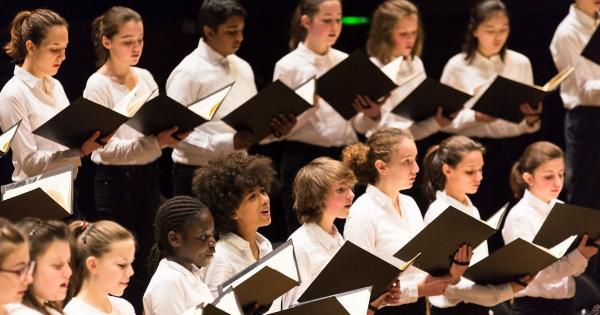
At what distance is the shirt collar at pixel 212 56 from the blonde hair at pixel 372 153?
2.88 feet

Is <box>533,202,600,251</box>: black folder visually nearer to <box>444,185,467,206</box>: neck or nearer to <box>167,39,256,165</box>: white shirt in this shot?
<box>444,185,467,206</box>: neck

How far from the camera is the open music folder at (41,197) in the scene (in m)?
4.03

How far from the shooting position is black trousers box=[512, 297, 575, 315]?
5387 mm

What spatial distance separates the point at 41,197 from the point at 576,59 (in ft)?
11.0

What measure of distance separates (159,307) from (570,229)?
1907mm

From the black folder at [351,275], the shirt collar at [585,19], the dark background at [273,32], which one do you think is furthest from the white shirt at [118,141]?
the shirt collar at [585,19]

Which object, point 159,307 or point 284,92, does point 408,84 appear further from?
point 159,307

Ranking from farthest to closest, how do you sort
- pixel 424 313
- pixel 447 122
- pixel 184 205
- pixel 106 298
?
pixel 447 122 < pixel 424 313 < pixel 184 205 < pixel 106 298

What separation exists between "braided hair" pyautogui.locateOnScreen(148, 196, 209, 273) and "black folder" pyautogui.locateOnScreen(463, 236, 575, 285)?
121cm

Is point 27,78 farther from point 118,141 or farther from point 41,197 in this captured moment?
point 41,197

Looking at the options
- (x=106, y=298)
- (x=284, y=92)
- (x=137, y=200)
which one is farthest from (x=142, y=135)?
(x=106, y=298)

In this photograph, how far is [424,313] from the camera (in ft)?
16.4

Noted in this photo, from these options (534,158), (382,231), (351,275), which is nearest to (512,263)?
(382,231)

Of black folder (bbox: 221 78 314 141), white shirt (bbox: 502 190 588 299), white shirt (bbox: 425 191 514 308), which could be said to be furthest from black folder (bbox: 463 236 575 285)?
black folder (bbox: 221 78 314 141)
